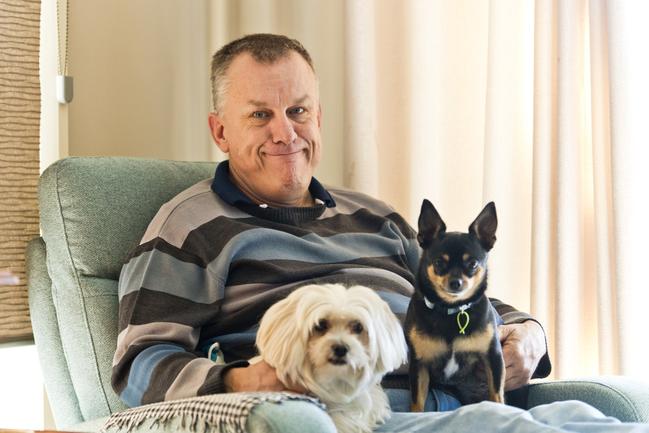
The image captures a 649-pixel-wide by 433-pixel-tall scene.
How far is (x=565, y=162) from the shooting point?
88.2 inches

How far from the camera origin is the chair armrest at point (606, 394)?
63.1 inches

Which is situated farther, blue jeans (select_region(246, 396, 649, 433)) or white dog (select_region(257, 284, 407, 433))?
blue jeans (select_region(246, 396, 649, 433))

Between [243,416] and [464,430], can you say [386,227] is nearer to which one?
[464,430]

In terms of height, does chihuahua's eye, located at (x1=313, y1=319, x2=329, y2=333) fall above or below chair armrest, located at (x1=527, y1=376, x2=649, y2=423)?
above

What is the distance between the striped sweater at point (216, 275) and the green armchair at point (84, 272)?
127mm

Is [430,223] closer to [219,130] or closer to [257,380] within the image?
[257,380]

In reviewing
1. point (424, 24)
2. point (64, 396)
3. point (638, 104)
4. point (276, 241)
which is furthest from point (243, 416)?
point (424, 24)

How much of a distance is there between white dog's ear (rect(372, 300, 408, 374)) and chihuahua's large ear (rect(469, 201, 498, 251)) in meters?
0.22

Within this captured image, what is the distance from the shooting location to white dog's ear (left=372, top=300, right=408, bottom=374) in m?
1.24

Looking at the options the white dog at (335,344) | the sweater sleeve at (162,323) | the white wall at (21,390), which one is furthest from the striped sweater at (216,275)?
the white wall at (21,390)

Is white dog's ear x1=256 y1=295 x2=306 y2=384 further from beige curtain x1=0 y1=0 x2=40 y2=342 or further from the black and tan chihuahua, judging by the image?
beige curtain x1=0 y1=0 x2=40 y2=342

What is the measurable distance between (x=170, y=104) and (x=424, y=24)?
883mm

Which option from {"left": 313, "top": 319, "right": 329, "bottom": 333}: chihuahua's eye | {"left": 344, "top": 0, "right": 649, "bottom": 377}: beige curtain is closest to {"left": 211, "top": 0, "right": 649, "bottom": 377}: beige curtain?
{"left": 344, "top": 0, "right": 649, "bottom": 377}: beige curtain

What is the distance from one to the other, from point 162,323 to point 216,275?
14 centimetres
